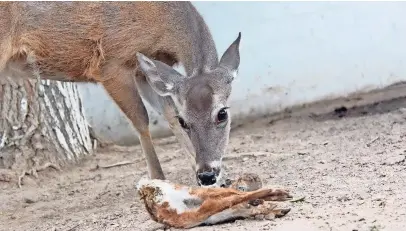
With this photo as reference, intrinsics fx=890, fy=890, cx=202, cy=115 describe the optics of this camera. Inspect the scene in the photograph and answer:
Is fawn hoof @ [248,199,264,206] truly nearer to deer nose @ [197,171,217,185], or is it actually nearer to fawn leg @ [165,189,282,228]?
fawn leg @ [165,189,282,228]

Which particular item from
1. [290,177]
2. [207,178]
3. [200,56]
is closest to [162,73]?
[200,56]

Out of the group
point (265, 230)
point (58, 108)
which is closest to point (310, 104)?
point (58, 108)

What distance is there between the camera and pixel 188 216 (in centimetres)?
445

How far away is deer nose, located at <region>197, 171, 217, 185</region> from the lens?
17.7 ft

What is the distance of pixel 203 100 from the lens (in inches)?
227

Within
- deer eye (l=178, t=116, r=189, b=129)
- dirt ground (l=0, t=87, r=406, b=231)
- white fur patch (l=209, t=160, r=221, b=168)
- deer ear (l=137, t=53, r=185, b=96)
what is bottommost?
dirt ground (l=0, t=87, r=406, b=231)

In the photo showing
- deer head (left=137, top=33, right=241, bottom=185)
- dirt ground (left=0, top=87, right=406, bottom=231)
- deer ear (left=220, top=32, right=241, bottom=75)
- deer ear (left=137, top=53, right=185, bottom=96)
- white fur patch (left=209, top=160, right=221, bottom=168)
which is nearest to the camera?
dirt ground (left=0, top=87, right=406, bottom=231)

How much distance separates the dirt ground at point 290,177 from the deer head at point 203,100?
1.37ft

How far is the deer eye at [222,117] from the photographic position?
229 inches

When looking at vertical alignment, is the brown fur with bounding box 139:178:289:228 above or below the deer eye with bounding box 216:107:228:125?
below

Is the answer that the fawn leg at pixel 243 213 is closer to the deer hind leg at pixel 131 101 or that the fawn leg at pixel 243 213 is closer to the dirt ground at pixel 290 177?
the dirt ground at pixel 290 177

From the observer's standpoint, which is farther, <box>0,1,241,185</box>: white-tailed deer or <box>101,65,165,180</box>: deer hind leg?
<box>101,65,165,180</box>: deer hind leg

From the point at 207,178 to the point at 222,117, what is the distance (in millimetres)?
585

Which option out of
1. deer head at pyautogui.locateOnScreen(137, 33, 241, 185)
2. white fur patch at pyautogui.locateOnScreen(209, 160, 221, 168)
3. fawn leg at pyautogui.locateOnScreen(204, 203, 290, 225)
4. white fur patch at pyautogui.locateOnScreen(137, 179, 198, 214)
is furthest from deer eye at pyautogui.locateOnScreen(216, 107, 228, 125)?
fawn leg at pyautogui.locateOnScreen(204, 203, 290, 225)
